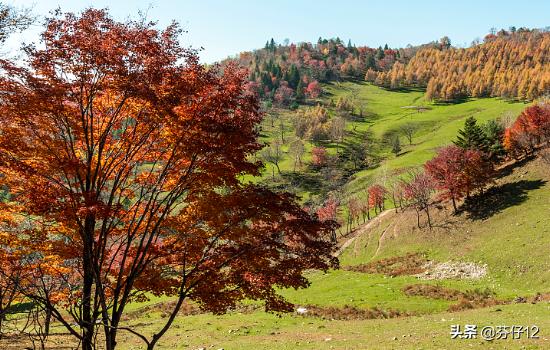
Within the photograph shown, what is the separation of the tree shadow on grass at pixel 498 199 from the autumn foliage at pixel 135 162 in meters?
50.7

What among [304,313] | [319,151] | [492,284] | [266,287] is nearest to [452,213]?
[492,284]

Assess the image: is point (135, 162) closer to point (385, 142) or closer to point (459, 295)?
point (459, 295)

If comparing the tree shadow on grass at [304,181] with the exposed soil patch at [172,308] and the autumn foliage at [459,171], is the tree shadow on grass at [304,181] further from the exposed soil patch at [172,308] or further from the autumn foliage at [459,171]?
the exposed soil patch at [172,308]

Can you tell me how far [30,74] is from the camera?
11148mm

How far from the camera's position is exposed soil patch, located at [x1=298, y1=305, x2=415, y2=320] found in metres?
31.6

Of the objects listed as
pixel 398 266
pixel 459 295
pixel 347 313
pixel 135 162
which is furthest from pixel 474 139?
pixel 135 162

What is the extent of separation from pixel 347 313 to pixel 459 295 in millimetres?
10146

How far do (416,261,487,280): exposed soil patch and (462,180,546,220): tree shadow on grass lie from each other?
11367 mm

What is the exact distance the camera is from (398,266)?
54.1 meters

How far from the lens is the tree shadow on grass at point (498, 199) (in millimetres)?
55281

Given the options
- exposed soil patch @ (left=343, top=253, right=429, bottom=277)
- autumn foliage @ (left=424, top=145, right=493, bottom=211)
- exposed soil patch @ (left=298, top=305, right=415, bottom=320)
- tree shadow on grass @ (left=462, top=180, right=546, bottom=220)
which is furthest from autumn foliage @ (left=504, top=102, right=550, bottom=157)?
exposed soil patch @ (left=298, top=305, right=415, bottom=320)

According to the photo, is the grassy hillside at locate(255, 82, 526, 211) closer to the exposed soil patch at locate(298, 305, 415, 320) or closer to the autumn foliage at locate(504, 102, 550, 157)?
the autumn foliage at locate(504, 102, 550, 157)

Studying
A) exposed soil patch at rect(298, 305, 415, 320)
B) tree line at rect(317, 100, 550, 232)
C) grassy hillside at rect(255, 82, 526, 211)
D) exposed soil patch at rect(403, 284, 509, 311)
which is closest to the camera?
exposed soil patch at rect(403, 284, 509, 311)

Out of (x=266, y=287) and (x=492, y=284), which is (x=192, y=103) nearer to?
(x=266, y=287)
